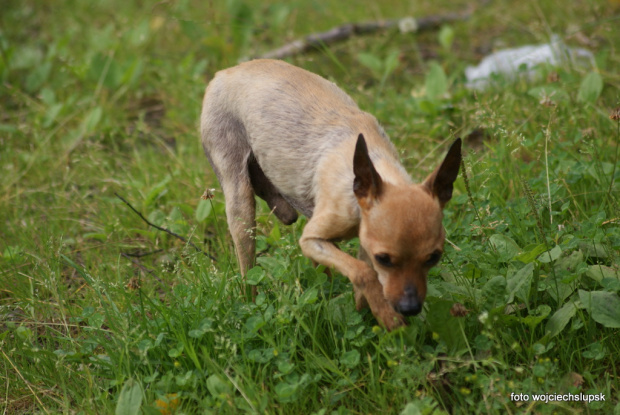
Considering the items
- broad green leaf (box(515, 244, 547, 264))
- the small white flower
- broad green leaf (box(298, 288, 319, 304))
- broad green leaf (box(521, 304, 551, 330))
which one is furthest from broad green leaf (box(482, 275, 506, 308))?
the small white flower

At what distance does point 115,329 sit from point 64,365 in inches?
15.0

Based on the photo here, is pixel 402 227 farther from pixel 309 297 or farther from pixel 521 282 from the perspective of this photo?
pixel 521 282

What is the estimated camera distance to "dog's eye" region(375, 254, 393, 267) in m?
3.02

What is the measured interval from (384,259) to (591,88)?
2940 millimetres

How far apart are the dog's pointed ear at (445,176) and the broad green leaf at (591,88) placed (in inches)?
95.6

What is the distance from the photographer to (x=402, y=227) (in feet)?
9.70

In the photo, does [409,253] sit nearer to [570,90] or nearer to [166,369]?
[166,369]

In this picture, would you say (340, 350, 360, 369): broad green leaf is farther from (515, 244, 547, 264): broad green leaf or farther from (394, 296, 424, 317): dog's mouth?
(515, 244, 547, 264): broad green leaf

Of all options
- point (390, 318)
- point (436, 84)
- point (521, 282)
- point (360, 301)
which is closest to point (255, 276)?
point (360, 301)

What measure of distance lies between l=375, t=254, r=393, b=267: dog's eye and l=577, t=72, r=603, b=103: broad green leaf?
2.87 meters

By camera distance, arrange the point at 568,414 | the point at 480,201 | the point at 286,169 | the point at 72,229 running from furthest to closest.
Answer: the point at 72,229 → the point at 480,201 → the point at 286,169 → the point at 568,414

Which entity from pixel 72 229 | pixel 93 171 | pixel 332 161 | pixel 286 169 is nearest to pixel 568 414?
pixel 332 161

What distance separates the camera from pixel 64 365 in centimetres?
352

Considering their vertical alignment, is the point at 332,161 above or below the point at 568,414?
above
